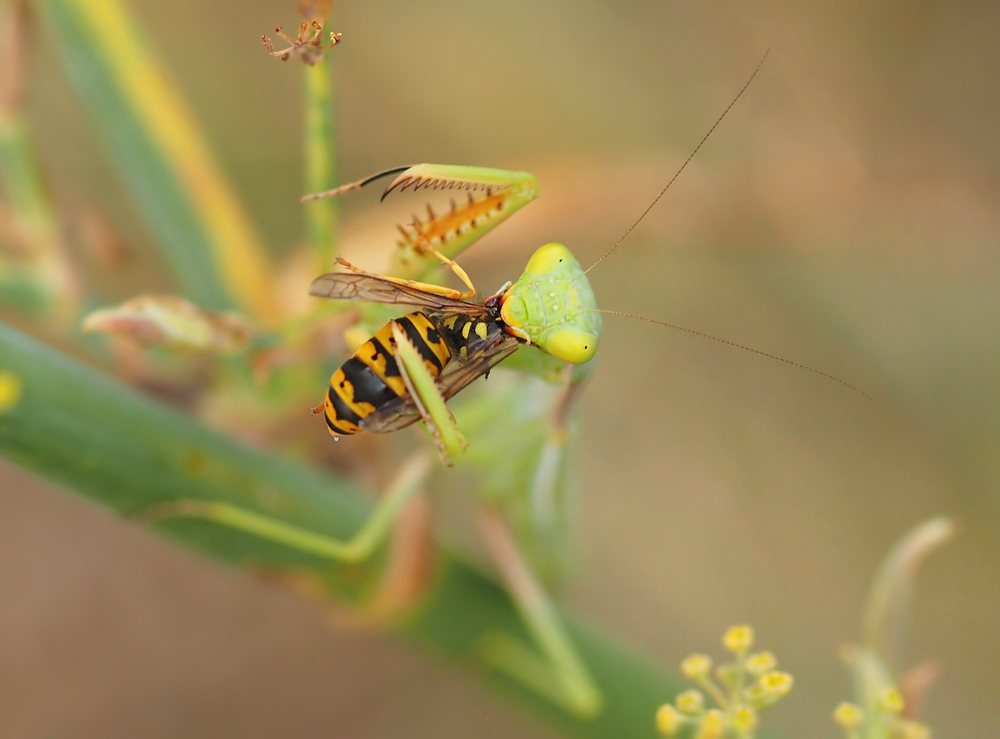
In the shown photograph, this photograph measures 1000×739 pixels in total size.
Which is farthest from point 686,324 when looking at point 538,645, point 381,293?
point 381,293

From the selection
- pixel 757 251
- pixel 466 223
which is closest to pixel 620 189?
pixel 757 251

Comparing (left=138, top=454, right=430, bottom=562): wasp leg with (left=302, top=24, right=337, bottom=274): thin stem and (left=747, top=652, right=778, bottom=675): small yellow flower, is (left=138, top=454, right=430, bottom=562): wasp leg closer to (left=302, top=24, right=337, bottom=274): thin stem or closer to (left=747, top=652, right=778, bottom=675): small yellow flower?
(left=302, top=24, right=337, bottom=274): thin stem

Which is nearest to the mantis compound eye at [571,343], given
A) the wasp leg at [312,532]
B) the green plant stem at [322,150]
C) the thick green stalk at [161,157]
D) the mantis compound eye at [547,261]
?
the mantis compound eye at [547,261]

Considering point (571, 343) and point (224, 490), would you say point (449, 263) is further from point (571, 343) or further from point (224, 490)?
point (224, 490)

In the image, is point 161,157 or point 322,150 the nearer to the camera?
point 322,150

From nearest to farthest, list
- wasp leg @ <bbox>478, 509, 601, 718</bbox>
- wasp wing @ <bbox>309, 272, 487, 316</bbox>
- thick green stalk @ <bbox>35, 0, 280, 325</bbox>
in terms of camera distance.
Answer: wasp wing @ <bbox>309, 272, 487, 316</bbox> → thick green stalk @ <bbox>35, 0, 280, 325</bbox> → wasp leg @ <bbox>478, 509, 601, 718</bbox>

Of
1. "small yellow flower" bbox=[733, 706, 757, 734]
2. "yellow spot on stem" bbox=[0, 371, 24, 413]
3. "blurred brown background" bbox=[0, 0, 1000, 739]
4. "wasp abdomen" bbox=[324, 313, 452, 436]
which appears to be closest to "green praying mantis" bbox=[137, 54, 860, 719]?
"wasp abdomen" bbox=[324, 313, 452, 436]
